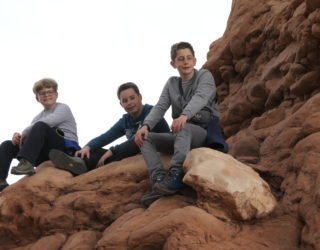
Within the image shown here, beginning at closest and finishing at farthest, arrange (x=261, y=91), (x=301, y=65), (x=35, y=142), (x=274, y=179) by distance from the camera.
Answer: (x=274, y=179) → (x=35, y=142) → (x=301, y=65) → (x=261, y=91)

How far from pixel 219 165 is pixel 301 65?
3.78m

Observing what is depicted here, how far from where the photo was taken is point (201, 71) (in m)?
7.82

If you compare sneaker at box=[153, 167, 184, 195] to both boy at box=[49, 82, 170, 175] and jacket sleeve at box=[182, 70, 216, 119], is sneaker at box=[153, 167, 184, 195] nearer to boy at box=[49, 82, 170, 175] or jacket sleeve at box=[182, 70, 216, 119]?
jacket sleeve at box=[182, 70, 216, 119]

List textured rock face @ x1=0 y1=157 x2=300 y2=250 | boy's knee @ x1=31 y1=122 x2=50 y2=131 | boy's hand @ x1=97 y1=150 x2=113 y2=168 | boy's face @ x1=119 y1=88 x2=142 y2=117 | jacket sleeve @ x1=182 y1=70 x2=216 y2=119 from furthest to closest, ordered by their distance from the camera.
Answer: boy's hand @ x1=97 y1=150 x2=113 y2=168 → boy's face @ x1=119 y1=88 x2=142 y2=117 → boy's knee @ x1=31 y1=122 x2=50 y2=131 → jacket sleeve @ x1=182 y1=70 x2=216 y2=119 → textured rock face @ x1=0 y1=157 x2=300 y2=250

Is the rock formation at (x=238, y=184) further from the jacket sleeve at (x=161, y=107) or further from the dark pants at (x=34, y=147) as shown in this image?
the jacket sleeve at (x=161, y=107)

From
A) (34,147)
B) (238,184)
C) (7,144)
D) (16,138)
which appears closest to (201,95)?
(238,184)

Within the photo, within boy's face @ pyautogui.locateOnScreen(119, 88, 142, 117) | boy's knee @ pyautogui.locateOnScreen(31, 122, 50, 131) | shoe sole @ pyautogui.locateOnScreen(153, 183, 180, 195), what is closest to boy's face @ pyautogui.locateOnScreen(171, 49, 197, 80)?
boy's face @ pyautogui.locateOnScreen(119, 88, 142, 117)

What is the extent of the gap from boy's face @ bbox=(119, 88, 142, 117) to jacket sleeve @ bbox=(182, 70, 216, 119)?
52.1 inches

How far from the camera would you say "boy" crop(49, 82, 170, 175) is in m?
8.62

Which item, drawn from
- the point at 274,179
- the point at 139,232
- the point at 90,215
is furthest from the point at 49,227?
the point at 274,179

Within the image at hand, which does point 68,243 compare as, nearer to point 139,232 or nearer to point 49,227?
point 49,227

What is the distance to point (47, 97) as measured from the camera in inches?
357

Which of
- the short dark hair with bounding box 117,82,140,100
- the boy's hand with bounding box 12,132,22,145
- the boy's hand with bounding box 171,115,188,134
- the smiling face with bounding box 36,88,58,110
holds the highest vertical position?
the smiling face with bounding box 36,88,58,110

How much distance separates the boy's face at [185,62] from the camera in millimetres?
7641
